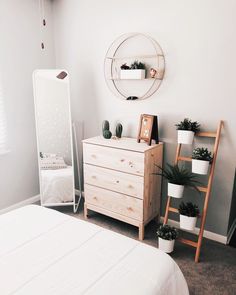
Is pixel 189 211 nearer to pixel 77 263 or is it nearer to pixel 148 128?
pixel 148 128

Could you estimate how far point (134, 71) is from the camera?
2.52 metres

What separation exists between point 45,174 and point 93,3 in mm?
1987

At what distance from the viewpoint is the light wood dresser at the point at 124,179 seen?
2383mm

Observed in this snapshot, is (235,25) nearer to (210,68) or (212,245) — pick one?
(210,68)

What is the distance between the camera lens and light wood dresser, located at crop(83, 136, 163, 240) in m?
2.38

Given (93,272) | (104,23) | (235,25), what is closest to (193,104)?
(235,25)

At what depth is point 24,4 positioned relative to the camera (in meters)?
2.86

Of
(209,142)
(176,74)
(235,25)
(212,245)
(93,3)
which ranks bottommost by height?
(212,245)

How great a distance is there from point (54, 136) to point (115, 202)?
107 cm

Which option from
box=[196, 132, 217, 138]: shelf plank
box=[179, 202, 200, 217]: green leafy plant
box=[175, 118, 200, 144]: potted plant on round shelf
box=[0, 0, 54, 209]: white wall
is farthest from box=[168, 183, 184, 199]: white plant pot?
box=[0, 0, 54, 209]: white wall

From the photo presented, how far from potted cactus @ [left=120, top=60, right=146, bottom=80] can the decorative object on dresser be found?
0.39m

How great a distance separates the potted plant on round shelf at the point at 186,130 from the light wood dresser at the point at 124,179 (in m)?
0.29

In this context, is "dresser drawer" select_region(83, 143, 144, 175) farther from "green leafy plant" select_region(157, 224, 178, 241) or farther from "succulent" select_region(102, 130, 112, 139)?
"green leafy plant" select_region(157, 224, 178, 241)

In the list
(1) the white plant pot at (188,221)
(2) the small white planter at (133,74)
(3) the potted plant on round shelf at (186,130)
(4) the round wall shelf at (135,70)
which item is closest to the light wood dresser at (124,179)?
(3) the potted plant on round shelf at (186,130)
